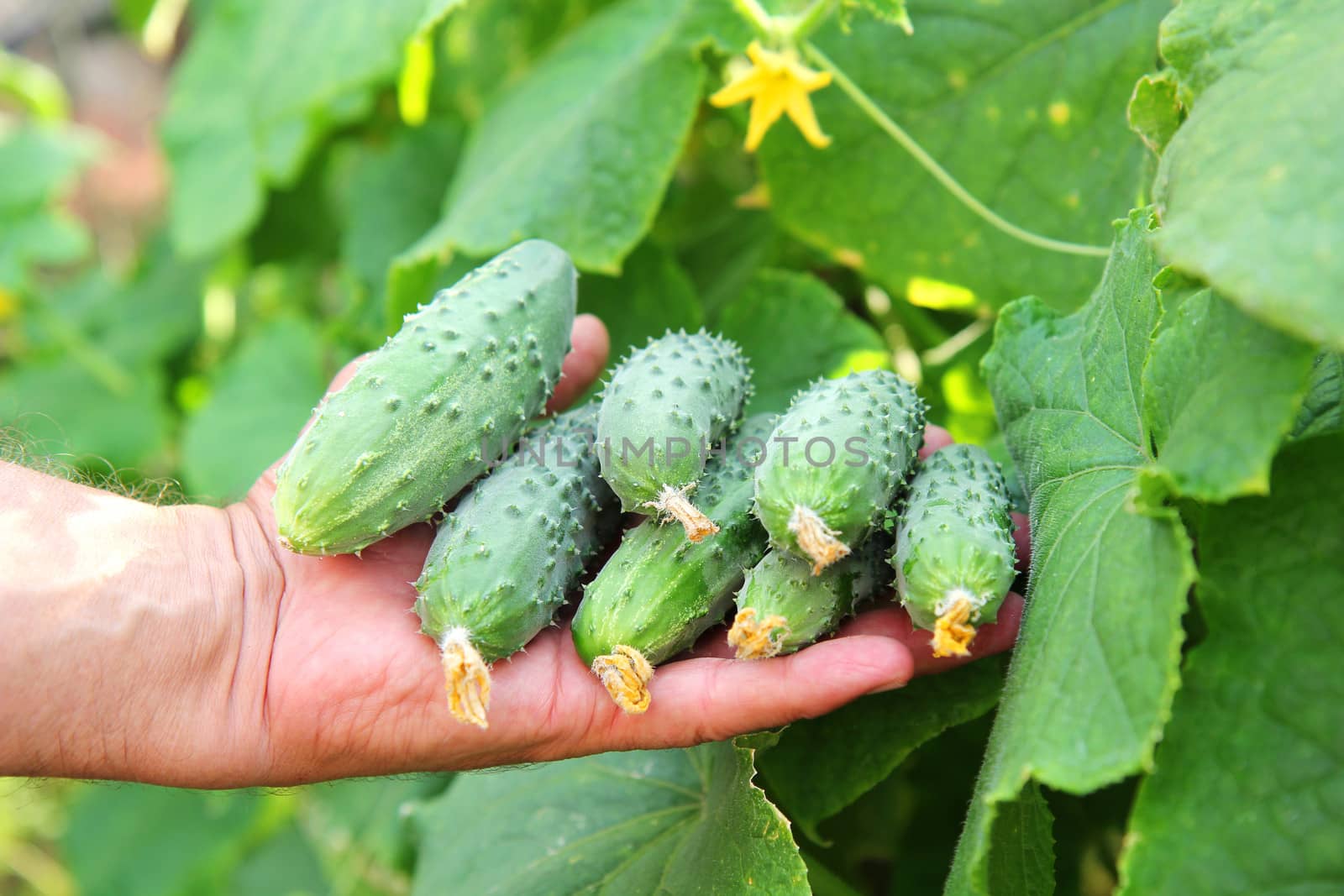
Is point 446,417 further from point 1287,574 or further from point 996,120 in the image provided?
point 996,120

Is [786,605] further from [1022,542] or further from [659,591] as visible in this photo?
[1022,542]

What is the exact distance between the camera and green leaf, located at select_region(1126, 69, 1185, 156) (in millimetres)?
1960

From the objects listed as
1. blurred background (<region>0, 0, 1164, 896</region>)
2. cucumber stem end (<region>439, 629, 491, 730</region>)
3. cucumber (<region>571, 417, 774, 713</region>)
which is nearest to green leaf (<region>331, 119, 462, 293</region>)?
blurred background (<region>0, 0, 1164, 896</region>)

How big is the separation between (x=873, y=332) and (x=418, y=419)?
Answer: 1.32m

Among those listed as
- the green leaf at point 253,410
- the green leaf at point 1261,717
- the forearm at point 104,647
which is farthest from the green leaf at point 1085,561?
the green leaf at point 253,410

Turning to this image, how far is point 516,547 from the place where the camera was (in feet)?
6.81

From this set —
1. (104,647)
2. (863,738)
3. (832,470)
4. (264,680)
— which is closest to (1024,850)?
(863,738)

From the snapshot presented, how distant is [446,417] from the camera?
7.11ft

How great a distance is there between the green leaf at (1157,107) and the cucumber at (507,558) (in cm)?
131

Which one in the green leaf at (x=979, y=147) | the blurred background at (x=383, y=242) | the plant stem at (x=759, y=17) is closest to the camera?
the plant stem at (x=759, y=17)

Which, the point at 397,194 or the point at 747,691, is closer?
the point at 747,691

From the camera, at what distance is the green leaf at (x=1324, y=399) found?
1748 mm

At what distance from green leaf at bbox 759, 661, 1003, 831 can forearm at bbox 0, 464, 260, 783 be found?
1.22m

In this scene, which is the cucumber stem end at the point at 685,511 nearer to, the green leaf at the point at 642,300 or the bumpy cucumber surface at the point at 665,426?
the bumpy cucumber surface at the point at 665,426
